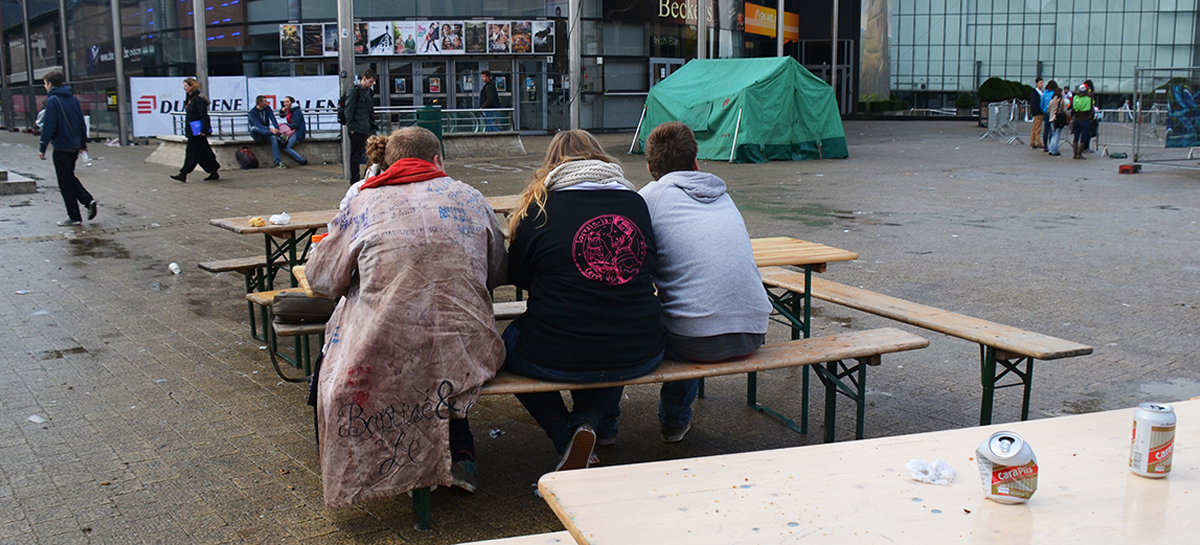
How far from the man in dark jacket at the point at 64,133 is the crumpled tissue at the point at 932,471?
11.4 metres

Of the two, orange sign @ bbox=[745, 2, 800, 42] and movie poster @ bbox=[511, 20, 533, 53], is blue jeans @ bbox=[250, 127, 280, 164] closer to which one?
movie poster @ bbox=[511, 20, 533, 53]

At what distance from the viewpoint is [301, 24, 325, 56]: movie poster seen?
29750mm

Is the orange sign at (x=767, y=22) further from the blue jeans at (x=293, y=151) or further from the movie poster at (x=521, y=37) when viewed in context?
the blue jeans at (x=293, y=151)

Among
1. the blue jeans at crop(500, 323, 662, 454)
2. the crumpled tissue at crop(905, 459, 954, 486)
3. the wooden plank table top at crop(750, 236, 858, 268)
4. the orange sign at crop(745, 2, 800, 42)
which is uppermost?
the orange sign at crop(745, 2, 800, 42)

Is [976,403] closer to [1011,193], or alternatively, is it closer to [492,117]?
[1011,193]

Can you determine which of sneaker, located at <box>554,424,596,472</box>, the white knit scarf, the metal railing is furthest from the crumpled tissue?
the metal railing

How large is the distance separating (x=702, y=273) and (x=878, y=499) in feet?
6.10

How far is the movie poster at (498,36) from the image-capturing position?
98.8ft

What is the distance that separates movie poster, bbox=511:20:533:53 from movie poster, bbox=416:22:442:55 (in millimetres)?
2262

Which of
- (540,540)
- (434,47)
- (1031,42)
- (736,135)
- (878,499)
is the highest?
(1031,42)

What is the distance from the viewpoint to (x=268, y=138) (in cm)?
2003

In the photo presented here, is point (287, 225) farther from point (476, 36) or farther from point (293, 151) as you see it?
point (476, 36)

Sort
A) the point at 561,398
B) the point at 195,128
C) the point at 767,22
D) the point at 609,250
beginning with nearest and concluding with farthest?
the point at 609,250 < the point at 561,398 < the point at 195,128 < the point at 767,22

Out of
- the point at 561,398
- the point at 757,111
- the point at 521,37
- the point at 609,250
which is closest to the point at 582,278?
the point at 609,250
